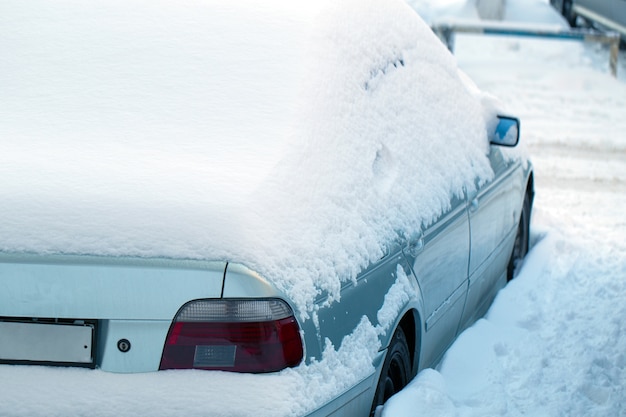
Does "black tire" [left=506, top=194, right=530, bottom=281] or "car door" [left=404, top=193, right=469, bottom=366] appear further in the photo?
"black tire" [left=506, top=194, right=530, bottom=281]

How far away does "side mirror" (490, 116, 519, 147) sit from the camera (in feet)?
16.6

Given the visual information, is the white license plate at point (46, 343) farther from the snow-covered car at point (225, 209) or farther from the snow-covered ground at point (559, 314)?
the snow-covered ground at point (559, 314)

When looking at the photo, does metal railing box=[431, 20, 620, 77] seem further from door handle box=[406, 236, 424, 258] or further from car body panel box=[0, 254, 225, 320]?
car body panel box=[0, 254, 225, 320]

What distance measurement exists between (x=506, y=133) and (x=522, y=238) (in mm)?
1374

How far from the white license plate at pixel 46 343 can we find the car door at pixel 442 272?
1206mm

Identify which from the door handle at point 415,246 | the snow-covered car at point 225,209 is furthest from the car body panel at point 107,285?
the door handle at point 415,246

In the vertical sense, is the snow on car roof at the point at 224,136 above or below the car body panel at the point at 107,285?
above

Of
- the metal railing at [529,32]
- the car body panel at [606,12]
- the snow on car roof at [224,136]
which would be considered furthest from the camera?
the car body panel at [606,12]

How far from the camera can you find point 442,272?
3.94 meters

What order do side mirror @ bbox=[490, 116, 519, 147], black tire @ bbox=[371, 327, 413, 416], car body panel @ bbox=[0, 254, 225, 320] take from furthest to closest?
side mirror @ bbox=[490, 116, 519, 147], black tire @ bbox=[371, 327, 413, 416], car body panel @ bbox=[0, 254, 225, 320]

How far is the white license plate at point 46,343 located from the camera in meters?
2.69

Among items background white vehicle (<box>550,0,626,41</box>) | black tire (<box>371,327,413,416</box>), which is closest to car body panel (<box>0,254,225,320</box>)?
black tire (<box>371,327,413,416</box>)

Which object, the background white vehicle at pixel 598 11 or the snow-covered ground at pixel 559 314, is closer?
the snow-covered ground at pixel 559 314

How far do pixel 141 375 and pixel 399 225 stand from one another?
1.13m
